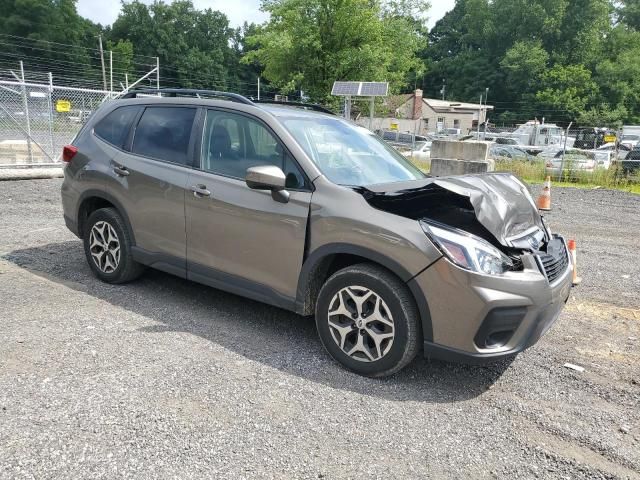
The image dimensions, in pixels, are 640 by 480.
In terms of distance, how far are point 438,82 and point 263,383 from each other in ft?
313

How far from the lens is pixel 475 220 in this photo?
3.25 metres

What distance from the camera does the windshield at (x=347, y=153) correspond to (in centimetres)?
376

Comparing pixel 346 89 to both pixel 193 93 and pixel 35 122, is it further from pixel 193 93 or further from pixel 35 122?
pixel 193 93

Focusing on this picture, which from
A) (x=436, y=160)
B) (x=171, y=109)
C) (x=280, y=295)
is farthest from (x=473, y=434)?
(x=436, y=160)

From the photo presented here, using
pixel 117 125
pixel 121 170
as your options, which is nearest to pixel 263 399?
pixel 121 170

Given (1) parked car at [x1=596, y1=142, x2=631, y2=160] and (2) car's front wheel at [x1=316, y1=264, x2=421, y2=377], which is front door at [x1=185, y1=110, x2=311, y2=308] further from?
(1) parked car at [x1=596, y1=142, x2=631, y2=160]

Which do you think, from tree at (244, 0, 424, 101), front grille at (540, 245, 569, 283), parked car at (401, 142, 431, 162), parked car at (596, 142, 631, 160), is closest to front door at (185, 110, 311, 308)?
front grille at (540, 245, 569, 283)

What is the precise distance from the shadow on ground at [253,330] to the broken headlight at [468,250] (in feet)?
2.78

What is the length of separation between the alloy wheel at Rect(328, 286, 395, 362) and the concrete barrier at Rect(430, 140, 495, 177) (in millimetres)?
8574

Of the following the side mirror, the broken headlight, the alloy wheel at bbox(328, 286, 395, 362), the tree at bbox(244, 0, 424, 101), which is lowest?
the alloy wheel at bbox(328, 286, 395, 362)

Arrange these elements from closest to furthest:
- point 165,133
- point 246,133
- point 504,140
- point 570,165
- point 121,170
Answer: point 246,133 < point 165,133 < point 121,170 < point 570,165 < point 504,140

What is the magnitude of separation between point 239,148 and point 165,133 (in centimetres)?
88

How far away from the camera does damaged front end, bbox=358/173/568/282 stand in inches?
119

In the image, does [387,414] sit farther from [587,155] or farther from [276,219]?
[587,155]
